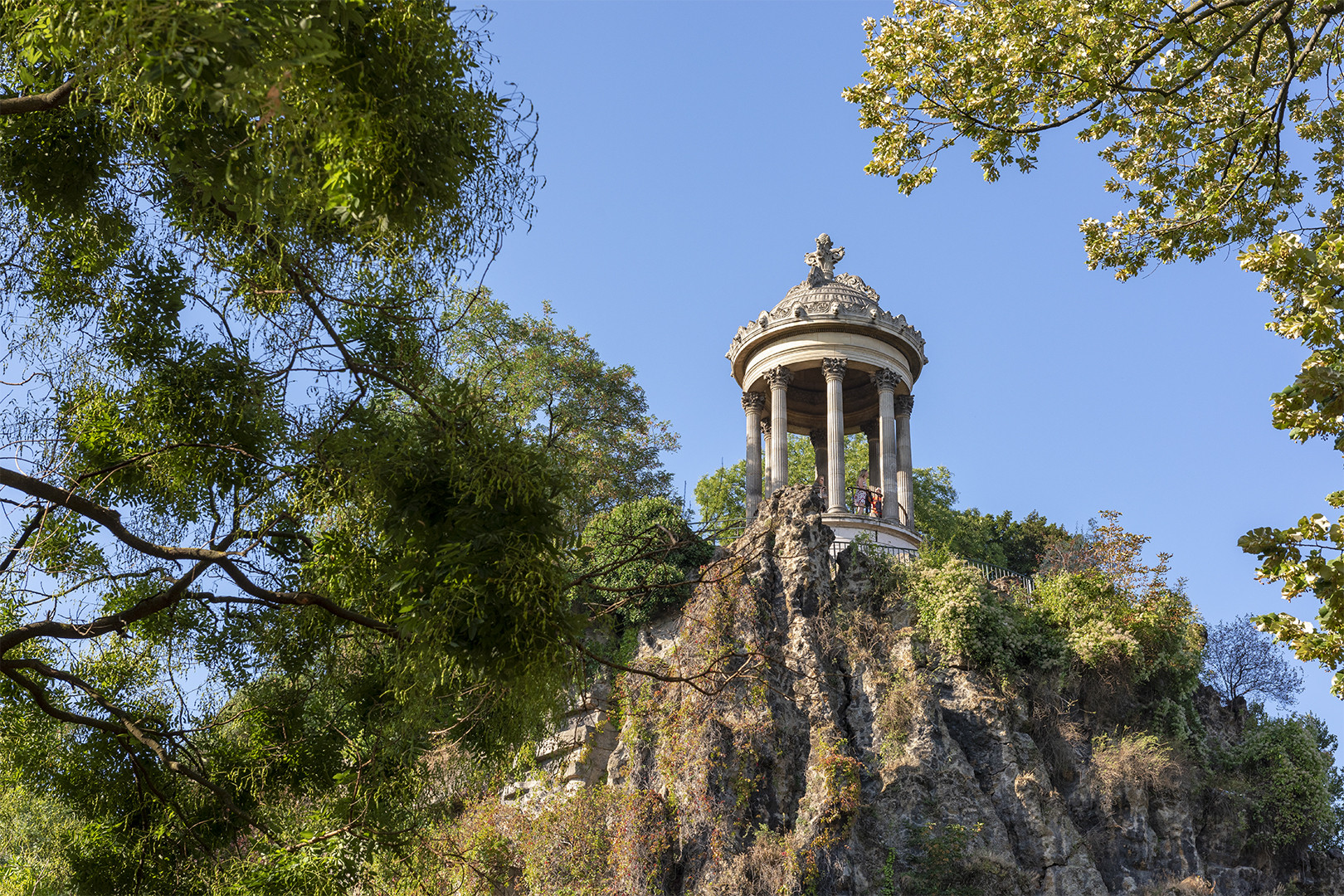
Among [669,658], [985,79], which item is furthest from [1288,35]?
[669,658]

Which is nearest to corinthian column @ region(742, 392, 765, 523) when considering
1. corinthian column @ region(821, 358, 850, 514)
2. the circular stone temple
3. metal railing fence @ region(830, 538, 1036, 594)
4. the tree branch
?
the circular stone temple

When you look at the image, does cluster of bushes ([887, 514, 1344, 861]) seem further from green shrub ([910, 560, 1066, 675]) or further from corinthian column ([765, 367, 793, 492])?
corinthian column ([765, 367, 793, 492])

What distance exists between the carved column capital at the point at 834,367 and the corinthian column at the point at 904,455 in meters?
2.14

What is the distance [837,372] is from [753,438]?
2.96m

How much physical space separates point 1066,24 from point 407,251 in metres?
6.16

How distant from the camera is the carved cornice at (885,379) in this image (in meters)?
26.1

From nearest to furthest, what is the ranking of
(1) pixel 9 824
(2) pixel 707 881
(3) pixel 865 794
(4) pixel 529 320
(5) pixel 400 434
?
(5) pixel 400 434
(2) pixel 707 881
(3) pixel 865 794
(1) pixel 9 824
(4) pixel 529 320

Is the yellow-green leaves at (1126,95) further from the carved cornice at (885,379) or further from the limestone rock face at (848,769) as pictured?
the carved cornice at (885,379)

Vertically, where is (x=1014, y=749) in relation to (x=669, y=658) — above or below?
below

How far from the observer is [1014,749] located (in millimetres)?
17141

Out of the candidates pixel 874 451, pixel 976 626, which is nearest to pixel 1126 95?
pixel 976 626

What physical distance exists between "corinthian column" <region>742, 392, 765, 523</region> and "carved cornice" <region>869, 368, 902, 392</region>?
10.0ft

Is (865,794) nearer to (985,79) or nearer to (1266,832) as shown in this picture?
(1266,832)

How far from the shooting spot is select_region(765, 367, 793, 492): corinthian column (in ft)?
84.1
